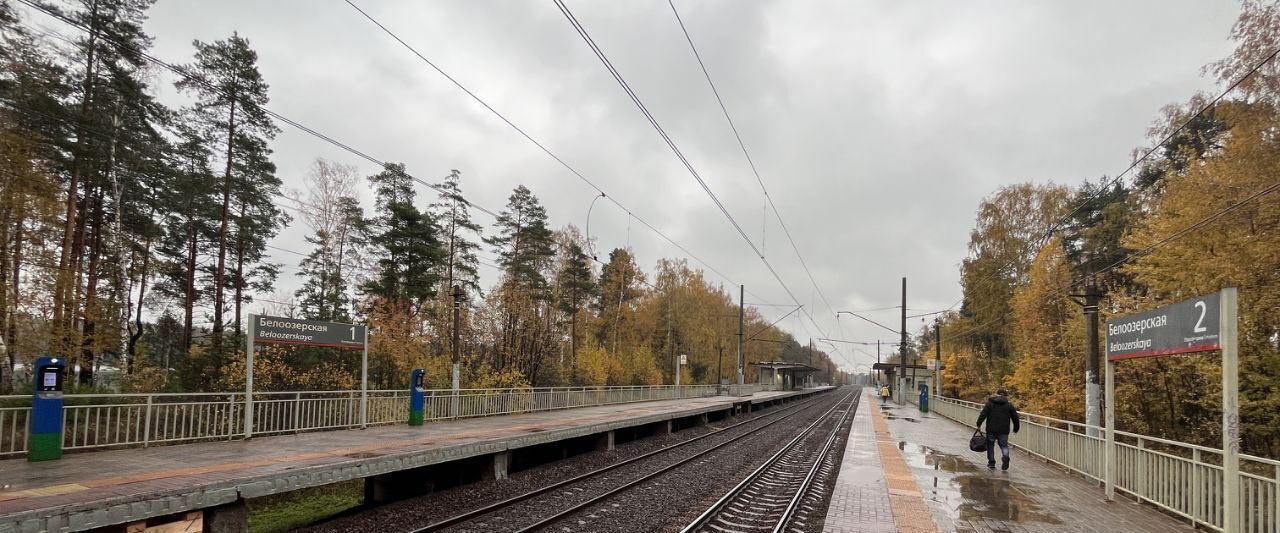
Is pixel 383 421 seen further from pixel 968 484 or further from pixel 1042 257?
pixel 1042 257

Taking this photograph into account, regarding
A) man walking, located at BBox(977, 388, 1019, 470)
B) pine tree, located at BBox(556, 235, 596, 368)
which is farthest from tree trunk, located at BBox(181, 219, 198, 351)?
man walking, located at BBox(977, 388, 1019, 470)

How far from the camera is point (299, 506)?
574 inches

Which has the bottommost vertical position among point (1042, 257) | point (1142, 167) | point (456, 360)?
point (456, 360)

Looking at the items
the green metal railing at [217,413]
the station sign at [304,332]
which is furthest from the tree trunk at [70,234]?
the station sign at [304,332]

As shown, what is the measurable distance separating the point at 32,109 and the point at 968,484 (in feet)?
71.8

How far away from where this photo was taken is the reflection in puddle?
8211 millimetres

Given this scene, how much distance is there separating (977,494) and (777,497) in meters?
2.98

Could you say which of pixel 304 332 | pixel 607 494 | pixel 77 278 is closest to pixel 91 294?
pixel 77 278

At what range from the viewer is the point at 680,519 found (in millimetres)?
8969

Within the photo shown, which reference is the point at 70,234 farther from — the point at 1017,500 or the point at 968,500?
the point at 1017,500

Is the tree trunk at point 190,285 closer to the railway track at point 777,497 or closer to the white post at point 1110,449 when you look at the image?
the railway track at point 777,497

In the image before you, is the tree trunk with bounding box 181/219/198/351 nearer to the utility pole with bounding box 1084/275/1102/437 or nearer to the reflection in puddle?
the reflection in puddle

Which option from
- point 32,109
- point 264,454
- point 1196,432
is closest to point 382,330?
point 32,109

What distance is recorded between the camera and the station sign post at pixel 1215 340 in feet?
20.1
